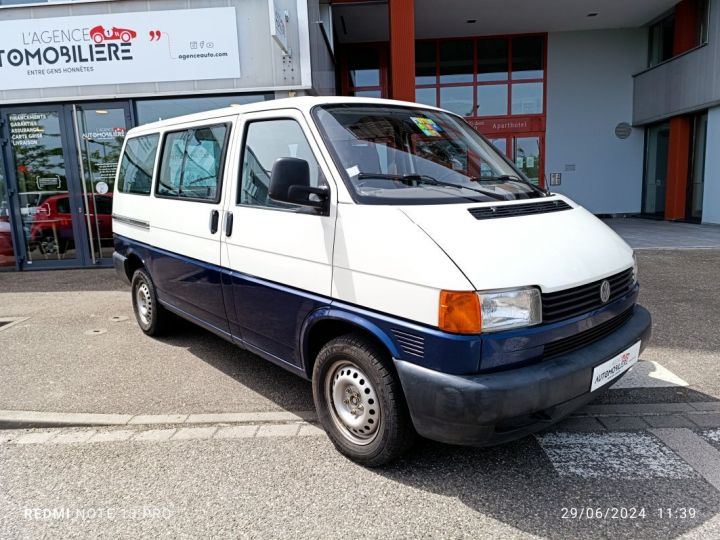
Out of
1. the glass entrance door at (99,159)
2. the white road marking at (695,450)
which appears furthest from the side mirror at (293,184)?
the glass entrance door at (99,159)

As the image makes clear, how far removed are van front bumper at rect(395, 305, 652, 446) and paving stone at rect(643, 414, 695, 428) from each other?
1139 mm

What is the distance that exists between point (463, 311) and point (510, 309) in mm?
246

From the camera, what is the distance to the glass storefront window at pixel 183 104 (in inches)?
360

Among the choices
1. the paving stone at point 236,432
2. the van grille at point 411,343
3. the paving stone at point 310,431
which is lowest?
the paving stone at point 236,432

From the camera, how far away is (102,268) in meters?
9.90

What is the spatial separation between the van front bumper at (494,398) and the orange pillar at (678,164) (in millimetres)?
16144

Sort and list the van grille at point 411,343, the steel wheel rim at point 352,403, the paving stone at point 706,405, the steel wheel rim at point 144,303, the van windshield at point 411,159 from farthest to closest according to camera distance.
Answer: the steel wheel rim at point 144,303
the paving stone at point 706,405
the van windshield at point 411,159
the steel wheel rim at point 352,403
the van grille at point 411,343

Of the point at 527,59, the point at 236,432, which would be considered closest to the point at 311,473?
the point at 236,432

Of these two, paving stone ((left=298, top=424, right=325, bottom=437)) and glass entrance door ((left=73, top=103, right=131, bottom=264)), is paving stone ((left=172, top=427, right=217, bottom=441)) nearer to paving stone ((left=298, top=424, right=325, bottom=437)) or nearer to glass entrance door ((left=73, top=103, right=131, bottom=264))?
paving stone ((left=298, top=424, right=325, bottom=437))

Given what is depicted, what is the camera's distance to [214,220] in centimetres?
383

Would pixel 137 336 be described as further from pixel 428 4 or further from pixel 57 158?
pixel 428 4

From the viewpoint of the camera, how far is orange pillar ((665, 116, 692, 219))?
51.9 ft

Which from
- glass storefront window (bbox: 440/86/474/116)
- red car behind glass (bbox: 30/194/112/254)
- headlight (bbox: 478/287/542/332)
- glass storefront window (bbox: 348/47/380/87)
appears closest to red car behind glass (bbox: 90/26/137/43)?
red car behind glass (bbox: 30/194/112/254)

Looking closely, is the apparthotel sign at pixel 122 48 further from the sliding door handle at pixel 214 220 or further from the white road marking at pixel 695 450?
the white road marking at pixel 695 450
